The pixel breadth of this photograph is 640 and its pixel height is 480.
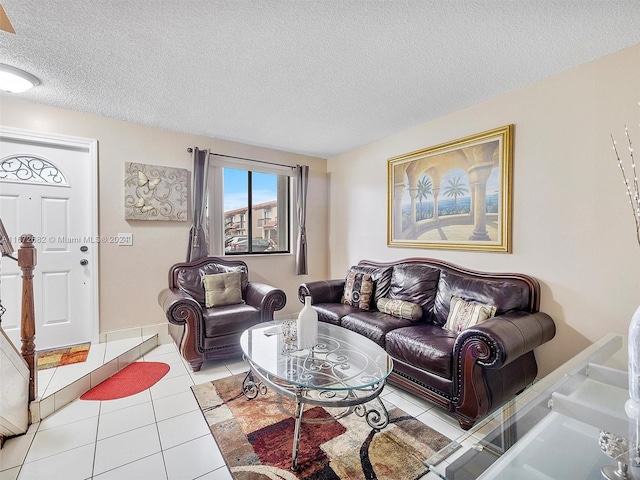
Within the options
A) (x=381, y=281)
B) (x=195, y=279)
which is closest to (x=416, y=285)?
(x=381, y=281)

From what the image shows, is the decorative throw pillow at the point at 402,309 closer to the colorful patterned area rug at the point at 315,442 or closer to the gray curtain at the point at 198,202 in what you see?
the colorful patterned area rug at the point at 315,442

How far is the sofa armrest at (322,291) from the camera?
134 inches

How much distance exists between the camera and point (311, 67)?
2.14 meters

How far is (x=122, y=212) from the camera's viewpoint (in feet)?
10.6

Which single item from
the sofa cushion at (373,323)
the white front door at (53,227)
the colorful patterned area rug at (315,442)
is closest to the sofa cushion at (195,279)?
the white front door at (53,227)

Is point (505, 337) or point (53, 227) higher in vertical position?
point (53, 227)

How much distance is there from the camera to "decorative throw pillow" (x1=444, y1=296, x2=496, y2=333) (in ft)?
7.34

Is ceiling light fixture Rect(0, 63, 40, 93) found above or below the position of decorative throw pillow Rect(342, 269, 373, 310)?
above

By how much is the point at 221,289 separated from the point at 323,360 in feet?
5.60

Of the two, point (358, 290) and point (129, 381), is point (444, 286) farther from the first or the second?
point (129, 381)

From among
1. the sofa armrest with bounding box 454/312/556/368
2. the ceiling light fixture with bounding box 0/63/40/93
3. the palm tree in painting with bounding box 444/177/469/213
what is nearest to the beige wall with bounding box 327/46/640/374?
the sofa armrest with bounding box 454/312/556/368

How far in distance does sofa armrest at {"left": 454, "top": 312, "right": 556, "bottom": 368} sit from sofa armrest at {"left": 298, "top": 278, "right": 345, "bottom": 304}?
172 cm

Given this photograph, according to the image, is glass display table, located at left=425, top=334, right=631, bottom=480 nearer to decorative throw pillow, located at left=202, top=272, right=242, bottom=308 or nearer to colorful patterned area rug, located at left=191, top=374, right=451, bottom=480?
colorful patterned area rug, located at left=191, top=374, right=451, bottom=480

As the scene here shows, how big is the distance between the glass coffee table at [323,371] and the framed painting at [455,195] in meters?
1.47
